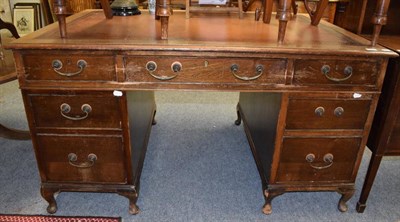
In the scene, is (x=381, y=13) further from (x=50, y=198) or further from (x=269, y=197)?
(x=50, y=198)

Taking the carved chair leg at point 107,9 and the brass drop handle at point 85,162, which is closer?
the brass drop handle at point 85,162

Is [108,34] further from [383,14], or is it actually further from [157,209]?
[383,14]

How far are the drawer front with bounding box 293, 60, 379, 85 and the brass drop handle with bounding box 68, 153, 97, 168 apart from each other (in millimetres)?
960

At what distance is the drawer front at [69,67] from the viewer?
1.26m

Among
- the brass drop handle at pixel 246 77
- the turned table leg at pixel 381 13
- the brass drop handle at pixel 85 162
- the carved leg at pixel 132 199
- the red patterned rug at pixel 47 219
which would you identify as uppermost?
the turned table leg at pixel 381 13

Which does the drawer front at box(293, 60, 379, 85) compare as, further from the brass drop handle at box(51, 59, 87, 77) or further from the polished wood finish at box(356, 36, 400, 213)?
the brass drop handle at box(51, 59, 87, 77)

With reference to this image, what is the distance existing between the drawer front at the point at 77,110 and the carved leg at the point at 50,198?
348mm

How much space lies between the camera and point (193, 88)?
52.1 inches

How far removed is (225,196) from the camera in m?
1.74

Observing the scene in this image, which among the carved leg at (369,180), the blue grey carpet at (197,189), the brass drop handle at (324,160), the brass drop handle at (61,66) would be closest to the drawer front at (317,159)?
the brass drop handle at (324,160)

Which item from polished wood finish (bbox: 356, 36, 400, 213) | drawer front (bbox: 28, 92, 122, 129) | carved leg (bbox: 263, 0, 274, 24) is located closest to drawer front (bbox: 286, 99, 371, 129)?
polished wood finish (bbox: 356, 36, 400, 213)

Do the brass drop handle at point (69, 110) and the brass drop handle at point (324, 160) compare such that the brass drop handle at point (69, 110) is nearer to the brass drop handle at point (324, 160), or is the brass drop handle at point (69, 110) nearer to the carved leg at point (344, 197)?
the brass drop handle at point (324, 160)

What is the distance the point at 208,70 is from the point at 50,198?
1.00m

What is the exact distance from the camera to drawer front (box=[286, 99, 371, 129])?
1.38 metres
